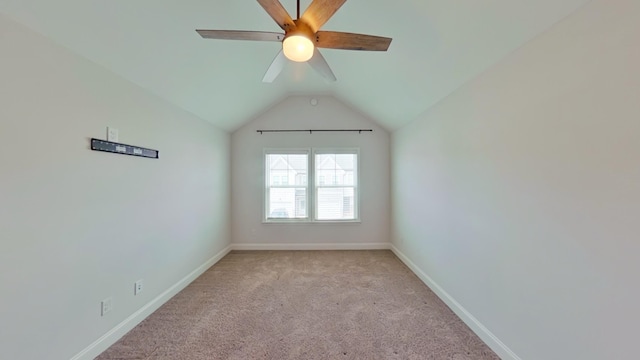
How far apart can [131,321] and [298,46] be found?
2.88 metres

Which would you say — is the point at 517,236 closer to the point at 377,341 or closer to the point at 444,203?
the point at 444,203

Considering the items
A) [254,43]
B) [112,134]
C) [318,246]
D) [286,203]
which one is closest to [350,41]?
[254,43]

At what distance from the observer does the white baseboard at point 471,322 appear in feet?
6.41

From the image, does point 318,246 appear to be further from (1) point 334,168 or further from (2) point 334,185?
(1) point 334,168

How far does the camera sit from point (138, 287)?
2.49m

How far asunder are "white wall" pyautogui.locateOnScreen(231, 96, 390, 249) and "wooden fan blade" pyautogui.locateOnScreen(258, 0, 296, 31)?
3336 mm

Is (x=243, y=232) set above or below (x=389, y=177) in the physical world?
below

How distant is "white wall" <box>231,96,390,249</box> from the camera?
195 inches

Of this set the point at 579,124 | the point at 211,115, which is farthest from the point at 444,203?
the point at 211,115

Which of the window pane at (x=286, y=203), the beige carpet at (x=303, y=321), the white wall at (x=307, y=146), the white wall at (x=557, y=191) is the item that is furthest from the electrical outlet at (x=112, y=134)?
the white wall at (x=557, y=191)

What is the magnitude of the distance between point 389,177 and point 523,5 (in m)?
3.60

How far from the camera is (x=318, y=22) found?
1.62m

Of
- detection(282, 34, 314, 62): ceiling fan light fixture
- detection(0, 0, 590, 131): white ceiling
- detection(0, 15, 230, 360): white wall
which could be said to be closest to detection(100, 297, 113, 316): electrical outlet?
detection(0, 15, 230, 360): white wall

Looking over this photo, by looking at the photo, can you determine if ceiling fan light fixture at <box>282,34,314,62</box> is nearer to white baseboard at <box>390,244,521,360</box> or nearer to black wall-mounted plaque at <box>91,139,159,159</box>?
black wall-mounted plaque at <box>91,139,159,159</box>
